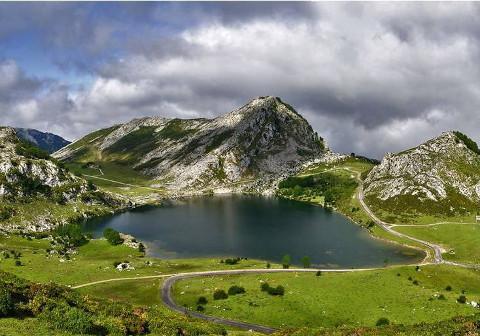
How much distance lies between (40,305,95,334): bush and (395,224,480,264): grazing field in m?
139

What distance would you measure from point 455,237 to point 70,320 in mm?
170029

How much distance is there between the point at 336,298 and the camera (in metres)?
94.3

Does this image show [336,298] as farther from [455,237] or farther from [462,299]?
[455,237]

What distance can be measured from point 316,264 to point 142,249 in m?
63.1

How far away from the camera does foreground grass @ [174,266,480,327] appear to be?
275 ft

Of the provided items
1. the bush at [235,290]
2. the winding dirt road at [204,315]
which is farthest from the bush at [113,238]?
the bush at [235,290]

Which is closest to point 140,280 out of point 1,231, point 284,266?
point 284,266

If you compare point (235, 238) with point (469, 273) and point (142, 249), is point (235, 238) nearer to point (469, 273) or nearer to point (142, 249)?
point (142, 249)

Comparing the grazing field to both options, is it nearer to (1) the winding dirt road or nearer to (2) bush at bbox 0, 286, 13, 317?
(1) the winding dirt road

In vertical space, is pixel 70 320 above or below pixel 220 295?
above

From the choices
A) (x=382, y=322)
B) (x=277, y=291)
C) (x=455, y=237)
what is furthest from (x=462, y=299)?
(x=455, y=237)

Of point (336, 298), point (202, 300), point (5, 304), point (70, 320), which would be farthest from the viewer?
point (336, 298)

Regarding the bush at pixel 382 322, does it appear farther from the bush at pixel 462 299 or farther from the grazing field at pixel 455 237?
the grazing field at pixel 455 237

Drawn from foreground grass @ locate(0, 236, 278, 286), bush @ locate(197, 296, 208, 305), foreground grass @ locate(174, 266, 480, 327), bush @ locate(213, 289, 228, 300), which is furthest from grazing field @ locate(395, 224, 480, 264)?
bush @ locate(197, 296, 208, 305)
